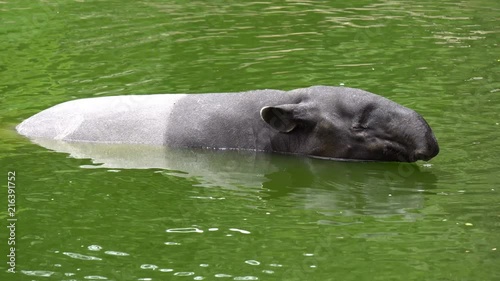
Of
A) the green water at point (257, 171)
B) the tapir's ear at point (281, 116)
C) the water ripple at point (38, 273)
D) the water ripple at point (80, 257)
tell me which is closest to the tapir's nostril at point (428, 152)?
the green water at point (257, 171)

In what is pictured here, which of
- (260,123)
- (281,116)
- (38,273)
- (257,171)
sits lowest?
(257,171)

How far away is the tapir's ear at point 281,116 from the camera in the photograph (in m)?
13.5

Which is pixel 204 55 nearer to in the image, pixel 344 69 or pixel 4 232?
pixel 344 69

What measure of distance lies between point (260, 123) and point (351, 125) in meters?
1.15

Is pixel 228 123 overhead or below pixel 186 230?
overhead

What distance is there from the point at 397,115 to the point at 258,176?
174cm

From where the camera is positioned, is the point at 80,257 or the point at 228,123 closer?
the point at 80,257

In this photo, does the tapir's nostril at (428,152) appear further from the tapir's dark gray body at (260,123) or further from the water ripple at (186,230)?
the water ripple at (186,230)

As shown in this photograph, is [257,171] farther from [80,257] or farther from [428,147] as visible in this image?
[80,257]

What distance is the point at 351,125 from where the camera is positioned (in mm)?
13422

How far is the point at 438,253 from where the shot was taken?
10102 mm

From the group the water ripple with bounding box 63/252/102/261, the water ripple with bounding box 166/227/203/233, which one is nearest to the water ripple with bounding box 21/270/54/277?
the water ripple with bounding box 63/252/102/261

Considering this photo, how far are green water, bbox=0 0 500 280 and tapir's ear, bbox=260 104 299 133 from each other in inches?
16.0

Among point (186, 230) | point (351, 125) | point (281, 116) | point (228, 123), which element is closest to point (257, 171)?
point (281, 116)
